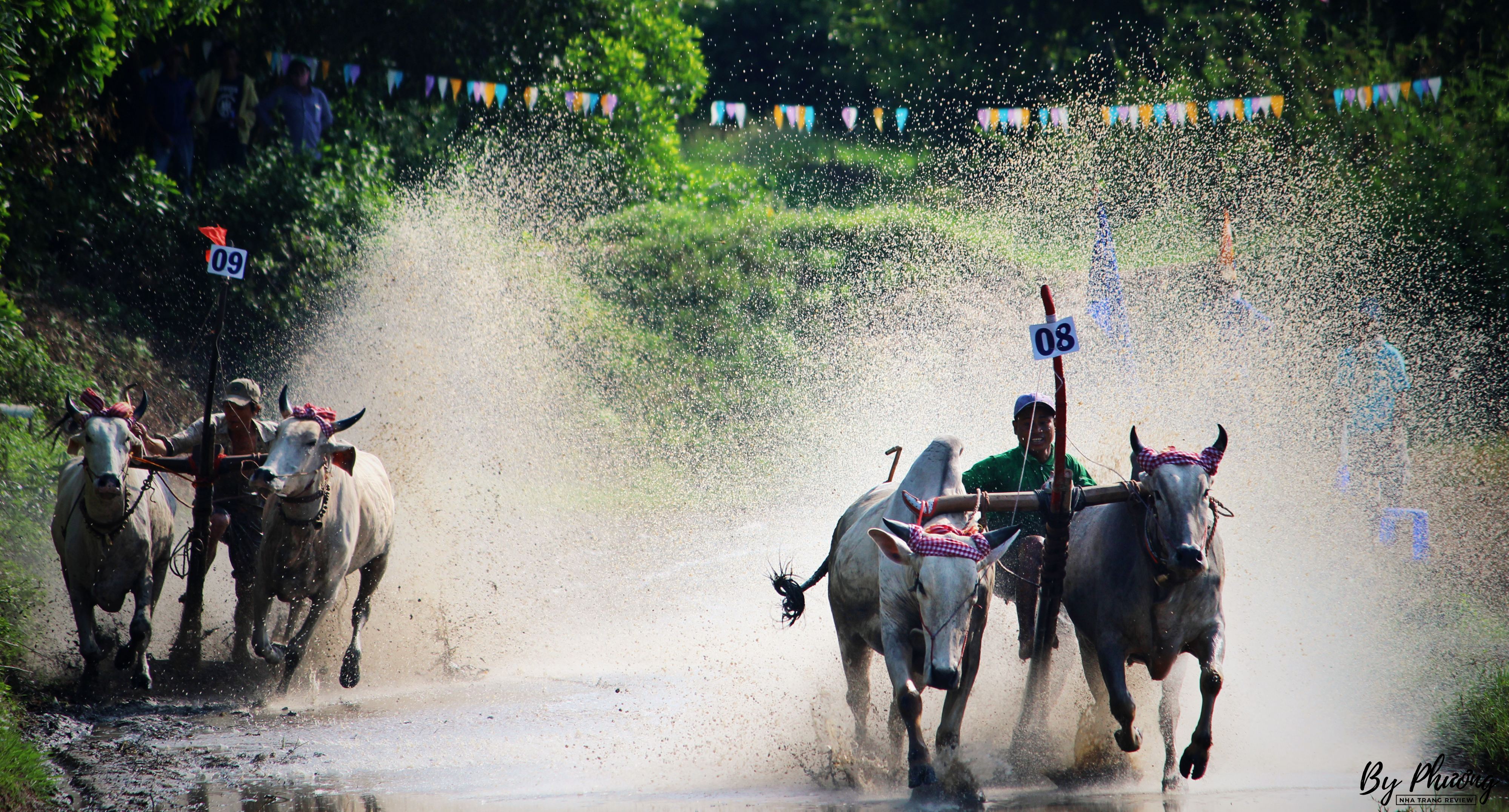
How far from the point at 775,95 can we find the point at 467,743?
87.5ft

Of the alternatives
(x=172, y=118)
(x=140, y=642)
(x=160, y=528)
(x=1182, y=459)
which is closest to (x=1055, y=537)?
(x=1182, y=459)

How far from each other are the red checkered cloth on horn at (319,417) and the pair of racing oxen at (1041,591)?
11.9 feet

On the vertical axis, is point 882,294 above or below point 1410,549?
above

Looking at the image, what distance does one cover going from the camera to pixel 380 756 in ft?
26.7

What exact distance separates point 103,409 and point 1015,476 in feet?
19.5

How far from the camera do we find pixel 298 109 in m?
18.8

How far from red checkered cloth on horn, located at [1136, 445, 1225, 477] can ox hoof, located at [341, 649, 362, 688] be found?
18.8 ft

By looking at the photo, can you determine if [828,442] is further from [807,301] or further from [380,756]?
[380,756]

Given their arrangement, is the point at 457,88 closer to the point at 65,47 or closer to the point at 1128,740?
the point at 65,47

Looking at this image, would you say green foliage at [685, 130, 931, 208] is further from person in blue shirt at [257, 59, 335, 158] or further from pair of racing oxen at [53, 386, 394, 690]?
pair of racing oxen at [53, 386, 394, 690]

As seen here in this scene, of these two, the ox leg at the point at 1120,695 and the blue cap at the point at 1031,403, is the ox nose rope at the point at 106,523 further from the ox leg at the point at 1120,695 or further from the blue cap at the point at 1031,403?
the ox leg at the point at 1120,695

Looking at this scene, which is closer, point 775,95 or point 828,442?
point 828,442

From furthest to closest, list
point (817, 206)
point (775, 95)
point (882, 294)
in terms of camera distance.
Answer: point (775, 95) → point (817, 206) → point (882, 294)

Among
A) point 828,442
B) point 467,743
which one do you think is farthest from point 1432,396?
point 467,743
